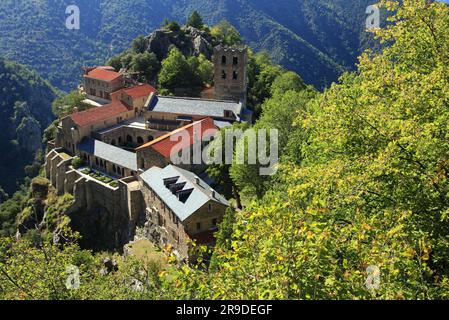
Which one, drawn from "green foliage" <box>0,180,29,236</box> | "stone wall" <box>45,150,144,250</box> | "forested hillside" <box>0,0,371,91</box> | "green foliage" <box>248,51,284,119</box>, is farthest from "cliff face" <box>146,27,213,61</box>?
"forested hillside" <box>0,0,371,91</box>

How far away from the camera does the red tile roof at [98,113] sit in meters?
56.5

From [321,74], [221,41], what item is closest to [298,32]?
[321,74]

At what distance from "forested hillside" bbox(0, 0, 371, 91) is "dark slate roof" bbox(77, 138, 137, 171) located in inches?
3251

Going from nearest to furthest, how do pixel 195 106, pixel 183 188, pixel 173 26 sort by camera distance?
1. pixel 183 188
2. pixel 195 106
3. pixel 173 26

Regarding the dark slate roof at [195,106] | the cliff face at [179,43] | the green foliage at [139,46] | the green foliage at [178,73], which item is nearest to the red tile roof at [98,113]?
the dark slate roof at [195,106]

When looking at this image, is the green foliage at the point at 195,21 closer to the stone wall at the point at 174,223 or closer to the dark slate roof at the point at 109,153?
the dark slate roof at the point at 109,153

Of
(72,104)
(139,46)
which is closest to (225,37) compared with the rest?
(139,46)

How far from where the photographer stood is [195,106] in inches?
2259

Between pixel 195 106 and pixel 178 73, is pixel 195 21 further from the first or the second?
pixel 195 106

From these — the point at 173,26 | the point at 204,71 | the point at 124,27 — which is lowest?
the point at 204,71

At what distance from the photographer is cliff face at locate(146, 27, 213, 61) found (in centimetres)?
8031

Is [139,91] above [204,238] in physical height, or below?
above

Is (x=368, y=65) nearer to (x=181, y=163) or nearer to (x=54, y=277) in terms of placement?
(x=54, y=277)

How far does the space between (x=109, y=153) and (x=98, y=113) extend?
936 centimetres
